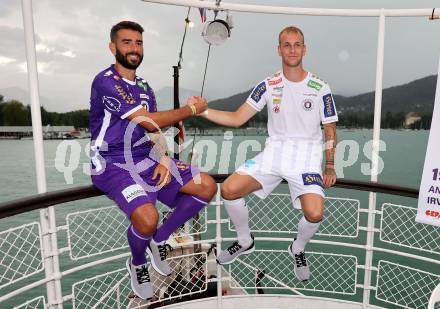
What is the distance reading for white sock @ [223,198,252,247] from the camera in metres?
2.69

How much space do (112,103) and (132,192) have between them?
0.57 meters

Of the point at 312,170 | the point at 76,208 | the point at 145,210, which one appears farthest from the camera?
the point at 76,208

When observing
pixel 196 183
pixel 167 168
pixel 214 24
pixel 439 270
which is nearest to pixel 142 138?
pixel 167 168

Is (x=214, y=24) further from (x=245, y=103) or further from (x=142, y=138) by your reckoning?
(x=142, y=138)

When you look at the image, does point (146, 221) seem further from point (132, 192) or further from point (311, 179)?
point (311, 179)

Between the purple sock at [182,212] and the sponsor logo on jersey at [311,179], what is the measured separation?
0.74m

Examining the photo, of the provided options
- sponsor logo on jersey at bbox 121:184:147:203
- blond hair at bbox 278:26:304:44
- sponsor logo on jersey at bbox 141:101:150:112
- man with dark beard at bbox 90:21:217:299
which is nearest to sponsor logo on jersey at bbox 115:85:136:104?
man with dark beard at bbox 90:21:217:299

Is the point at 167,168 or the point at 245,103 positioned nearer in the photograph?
the point at 167,168

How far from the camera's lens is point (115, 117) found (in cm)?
235

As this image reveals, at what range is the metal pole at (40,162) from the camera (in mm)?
2022

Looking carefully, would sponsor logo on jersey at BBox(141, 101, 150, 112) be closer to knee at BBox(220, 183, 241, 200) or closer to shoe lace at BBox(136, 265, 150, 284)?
knee at BBox(220, 183, 241, 200)

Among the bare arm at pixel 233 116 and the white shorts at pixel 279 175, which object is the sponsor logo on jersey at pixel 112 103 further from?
the white shorts at pixel 279 175

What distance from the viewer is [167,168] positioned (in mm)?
2436

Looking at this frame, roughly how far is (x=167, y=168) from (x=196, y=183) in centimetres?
23
